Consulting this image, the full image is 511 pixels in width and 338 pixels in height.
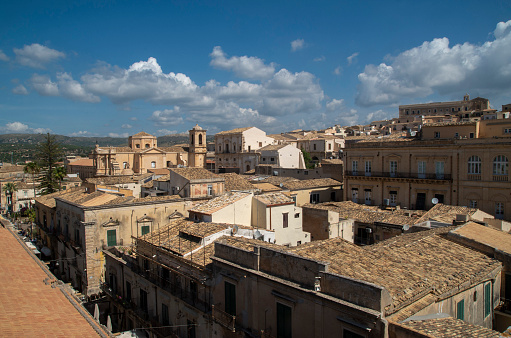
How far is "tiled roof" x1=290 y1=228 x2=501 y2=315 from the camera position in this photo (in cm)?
1079

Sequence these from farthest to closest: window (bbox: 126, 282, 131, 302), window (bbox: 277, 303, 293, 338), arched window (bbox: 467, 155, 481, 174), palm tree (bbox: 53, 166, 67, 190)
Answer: palm tree (bbox: 53, 166, 67, 190) < arched window (bbox: 467, 155, 481, 174) < window (bbox: 126, 282, 131, 302) < window (bbox: 277, 303, 293, 338)

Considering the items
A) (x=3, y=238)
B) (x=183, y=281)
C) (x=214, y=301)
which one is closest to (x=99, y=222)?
(x=3, y=238)

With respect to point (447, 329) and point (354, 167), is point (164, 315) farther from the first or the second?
point (354, 167)

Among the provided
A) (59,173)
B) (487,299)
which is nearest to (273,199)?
(487,299)

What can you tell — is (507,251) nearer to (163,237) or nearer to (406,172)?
(163,237)

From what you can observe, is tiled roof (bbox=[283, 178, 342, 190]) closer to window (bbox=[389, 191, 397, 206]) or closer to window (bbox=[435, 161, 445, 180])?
window (bbox=[389, 191, 397, 206])

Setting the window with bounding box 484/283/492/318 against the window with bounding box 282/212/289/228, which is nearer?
the window with bounding box 484/283/492/318

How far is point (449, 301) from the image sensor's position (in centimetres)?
1101

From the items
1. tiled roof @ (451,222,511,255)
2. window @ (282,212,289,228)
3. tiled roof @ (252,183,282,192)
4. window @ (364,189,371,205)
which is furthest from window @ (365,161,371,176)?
tiled roof @ (451,222,511,255)

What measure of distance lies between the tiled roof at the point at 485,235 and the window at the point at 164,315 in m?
13.3

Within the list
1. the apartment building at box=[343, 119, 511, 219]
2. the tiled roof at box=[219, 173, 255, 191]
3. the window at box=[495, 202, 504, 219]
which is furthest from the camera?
the tiled roof at box=[219, 173, 255, 191]

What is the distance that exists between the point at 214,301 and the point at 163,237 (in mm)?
6240

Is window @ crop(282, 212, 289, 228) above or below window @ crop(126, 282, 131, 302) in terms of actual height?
above

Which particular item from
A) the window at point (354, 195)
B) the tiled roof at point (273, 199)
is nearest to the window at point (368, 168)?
the window at point (354, 195)
